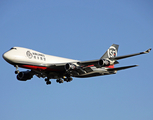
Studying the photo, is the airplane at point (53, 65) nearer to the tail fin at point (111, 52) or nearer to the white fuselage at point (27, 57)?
the white fuselage at point (27, 57)

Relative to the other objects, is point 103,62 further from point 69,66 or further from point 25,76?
point 25,76

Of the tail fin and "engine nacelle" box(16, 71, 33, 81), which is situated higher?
the tail fin

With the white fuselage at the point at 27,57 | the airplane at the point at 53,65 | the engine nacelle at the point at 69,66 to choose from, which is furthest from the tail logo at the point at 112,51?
the white fuselage at the point at 27,57

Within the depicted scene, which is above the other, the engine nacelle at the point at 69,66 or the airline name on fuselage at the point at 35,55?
the airline name on fuselage at the point at 35,55

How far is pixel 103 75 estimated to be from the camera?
2366 inches

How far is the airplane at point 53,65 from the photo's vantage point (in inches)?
1933

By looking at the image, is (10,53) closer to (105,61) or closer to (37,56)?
(37,56)

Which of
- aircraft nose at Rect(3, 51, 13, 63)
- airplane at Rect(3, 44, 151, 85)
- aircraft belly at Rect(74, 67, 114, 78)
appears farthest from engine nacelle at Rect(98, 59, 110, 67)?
aircraft nose at Rect(3, 51, 13, 63)

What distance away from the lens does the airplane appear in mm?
49094

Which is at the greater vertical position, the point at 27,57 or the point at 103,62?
the point at 27,57

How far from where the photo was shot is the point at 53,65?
52.5 m

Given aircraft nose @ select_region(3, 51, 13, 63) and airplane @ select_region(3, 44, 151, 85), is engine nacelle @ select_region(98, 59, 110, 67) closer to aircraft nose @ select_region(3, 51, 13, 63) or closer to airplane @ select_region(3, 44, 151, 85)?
airplane @ select_region(3, 44, 151, 85)

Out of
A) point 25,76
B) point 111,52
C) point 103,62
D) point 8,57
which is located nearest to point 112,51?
point 111,52

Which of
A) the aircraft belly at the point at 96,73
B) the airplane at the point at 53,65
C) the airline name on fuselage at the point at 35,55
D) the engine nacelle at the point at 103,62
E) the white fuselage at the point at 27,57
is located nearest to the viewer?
the white fuselage at the point at 27,57
